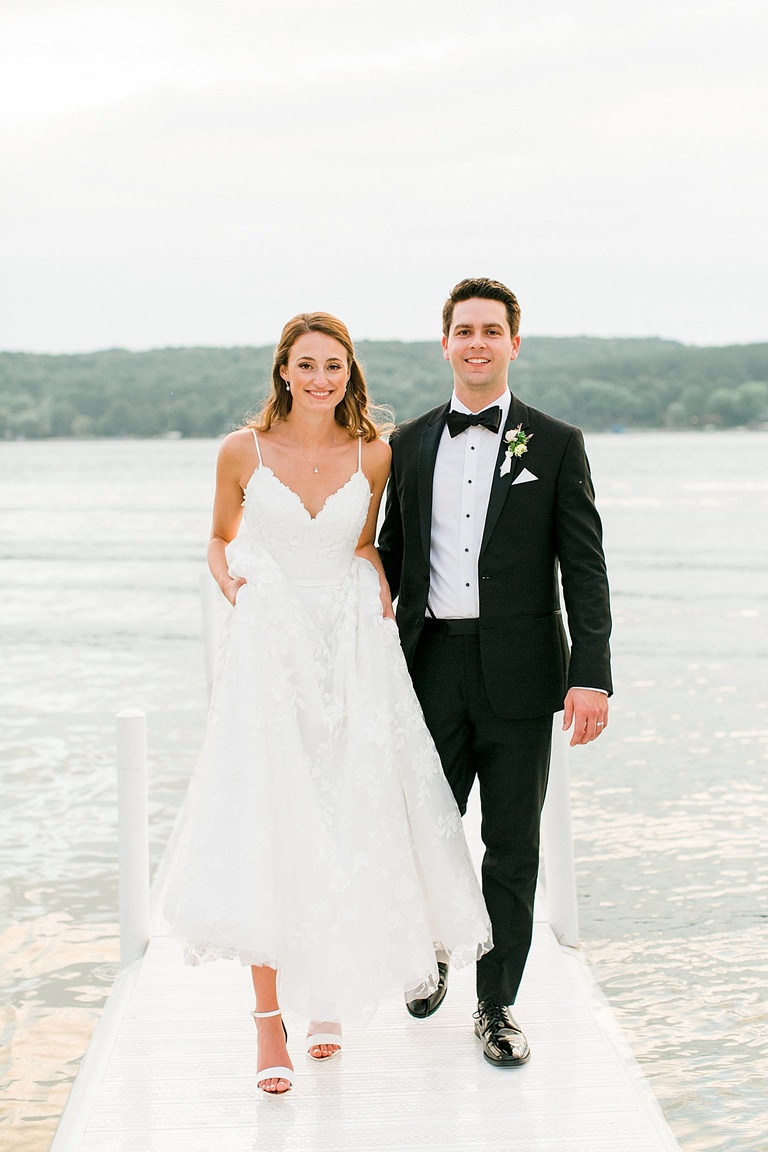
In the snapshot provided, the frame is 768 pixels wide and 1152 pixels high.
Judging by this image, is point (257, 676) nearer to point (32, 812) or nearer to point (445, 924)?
point (445, 924)

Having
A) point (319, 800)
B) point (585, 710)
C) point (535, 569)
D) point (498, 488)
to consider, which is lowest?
point (319, 800)

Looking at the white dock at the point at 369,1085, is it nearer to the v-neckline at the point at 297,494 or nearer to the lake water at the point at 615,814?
the lake water at the point at 615,814

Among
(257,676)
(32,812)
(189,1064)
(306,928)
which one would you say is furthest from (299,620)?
(32,812)

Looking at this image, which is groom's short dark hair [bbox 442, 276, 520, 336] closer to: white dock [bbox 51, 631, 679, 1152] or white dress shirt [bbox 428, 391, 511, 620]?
white dress shirt [bbox 428, 391, 511, 620]

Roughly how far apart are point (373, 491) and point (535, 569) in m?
0.57

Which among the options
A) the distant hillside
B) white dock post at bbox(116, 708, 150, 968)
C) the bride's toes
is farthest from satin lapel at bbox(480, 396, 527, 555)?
the distant hillside

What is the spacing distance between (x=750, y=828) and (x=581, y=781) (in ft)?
5.37

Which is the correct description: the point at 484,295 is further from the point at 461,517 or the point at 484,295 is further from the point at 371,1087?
the point at 371,1087

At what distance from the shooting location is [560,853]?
4699 mm

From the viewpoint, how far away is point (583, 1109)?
320 centimetres

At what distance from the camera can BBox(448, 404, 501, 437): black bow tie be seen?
352 cm

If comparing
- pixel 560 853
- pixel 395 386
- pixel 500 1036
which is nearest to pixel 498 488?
pixel 500 1036

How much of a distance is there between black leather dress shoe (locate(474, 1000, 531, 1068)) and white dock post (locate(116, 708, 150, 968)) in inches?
58.6

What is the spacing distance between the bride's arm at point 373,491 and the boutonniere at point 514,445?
0.41m
